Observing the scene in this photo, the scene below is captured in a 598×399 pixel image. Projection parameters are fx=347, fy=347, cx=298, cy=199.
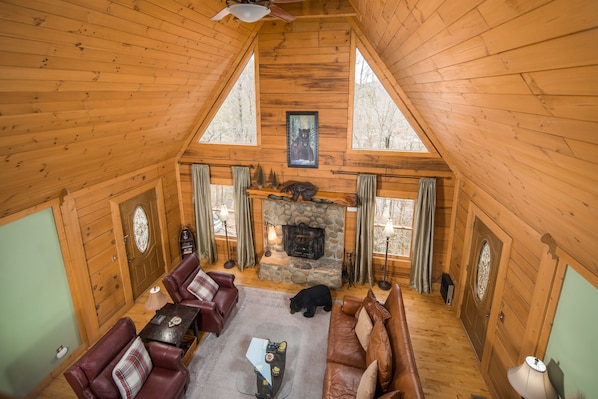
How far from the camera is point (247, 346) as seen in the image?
16.9ft

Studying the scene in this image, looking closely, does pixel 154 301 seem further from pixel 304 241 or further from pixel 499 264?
pixel 499 264

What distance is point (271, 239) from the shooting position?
6.86 meters

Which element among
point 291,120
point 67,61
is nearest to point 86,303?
point 67,61

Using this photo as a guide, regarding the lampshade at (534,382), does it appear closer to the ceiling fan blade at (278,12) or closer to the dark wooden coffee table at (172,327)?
the dark wooden coffee table at (172,327)

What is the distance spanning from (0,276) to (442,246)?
6447mm

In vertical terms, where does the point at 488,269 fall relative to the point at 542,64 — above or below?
below

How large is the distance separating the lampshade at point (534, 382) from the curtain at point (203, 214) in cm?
573

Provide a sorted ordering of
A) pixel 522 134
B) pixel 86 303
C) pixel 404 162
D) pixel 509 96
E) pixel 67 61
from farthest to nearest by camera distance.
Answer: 1. pixel 404 162
2. pixel 86 303
3. pixel 67 61
4. pixel 522 134
5. pixel 509 96

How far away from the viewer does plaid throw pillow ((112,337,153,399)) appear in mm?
3686

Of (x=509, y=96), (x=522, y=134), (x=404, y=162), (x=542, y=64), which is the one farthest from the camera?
(x=404, y=162)

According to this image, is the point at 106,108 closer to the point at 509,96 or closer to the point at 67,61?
the point at 67,61

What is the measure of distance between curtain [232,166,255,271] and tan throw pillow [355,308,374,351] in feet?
10.1

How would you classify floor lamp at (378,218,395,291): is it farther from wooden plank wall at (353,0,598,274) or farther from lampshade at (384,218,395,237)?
wooden plank wall at (353,0,598,274)

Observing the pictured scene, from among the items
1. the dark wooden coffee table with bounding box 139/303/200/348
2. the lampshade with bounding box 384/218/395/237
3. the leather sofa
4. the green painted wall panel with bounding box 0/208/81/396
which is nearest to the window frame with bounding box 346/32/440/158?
the lampshade with bounding box 384/218/395/237
